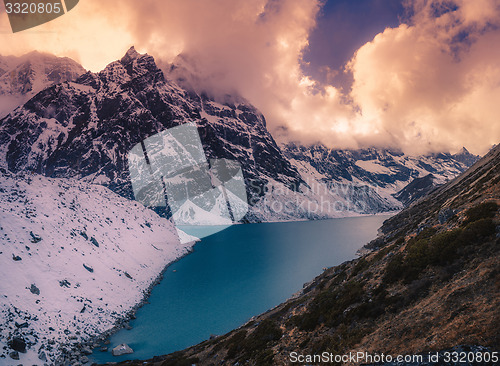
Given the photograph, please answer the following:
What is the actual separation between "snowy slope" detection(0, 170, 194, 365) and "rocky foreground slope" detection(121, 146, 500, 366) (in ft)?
47.8

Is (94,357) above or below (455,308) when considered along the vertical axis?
below

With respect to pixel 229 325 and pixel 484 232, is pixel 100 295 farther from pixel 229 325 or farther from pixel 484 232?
pixel 484 232

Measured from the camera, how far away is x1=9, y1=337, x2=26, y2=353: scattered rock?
69.1 ft

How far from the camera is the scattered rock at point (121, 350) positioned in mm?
Result: 27141

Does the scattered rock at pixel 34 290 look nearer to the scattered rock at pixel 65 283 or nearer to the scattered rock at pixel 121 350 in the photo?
the scattered rock at pixel 65 283

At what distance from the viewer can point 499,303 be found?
8.77 metres

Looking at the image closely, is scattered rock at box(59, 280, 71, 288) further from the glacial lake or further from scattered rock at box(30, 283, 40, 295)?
the glacial lake

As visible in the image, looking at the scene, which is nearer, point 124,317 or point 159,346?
point 159,346

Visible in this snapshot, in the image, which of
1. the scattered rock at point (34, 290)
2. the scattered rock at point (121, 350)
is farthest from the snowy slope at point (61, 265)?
the scattered rock at point (121, 350)

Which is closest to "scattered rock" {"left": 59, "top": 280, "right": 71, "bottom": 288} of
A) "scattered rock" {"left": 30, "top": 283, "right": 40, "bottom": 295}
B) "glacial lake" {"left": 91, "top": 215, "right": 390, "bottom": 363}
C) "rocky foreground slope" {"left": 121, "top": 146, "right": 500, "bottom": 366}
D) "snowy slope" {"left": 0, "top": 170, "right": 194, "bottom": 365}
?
"snowy slope" {"left": 0, "top": 170, "right": 194, "bottom": 365}

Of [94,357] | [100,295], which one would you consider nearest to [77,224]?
[100,295]

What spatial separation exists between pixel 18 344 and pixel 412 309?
100ft

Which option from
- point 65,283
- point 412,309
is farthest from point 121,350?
point 412,309

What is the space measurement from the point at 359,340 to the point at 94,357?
2781 cm
